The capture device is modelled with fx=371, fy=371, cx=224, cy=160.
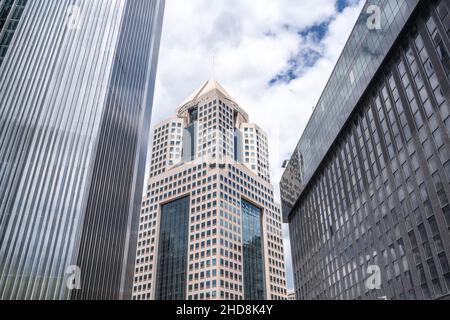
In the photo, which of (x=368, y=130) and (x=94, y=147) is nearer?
(x=94, y=147)

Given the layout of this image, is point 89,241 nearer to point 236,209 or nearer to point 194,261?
point 194,261

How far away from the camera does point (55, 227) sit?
1748 inches

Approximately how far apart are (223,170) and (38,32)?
80589 millimetres

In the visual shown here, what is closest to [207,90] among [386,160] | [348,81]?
[348,81]


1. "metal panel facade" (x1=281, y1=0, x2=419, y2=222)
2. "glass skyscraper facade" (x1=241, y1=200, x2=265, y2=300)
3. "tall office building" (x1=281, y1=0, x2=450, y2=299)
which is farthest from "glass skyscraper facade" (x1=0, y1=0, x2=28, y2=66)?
"glass skyscraper facade" (x1=241, y1=200, x2=265, y2=300)

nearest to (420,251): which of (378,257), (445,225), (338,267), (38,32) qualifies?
(445,225)

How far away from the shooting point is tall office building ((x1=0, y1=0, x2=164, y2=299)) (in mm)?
42938

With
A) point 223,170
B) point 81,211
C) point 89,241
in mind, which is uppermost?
point 223,170

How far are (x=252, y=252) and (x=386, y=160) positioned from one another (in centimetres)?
8463

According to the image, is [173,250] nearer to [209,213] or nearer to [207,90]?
[209,213]

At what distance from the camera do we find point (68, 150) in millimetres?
49281

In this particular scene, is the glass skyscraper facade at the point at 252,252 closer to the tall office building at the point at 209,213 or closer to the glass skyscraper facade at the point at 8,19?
the tall office building at the point at 209,213

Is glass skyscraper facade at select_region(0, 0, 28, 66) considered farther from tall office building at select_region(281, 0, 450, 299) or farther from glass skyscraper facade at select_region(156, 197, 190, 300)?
glass skyscraper facade at select_region(156, 197, 190, 300)

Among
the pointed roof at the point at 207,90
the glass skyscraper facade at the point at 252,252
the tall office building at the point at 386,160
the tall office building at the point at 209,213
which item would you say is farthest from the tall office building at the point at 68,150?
the pointed roof at the point at 207,90
